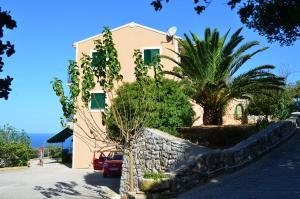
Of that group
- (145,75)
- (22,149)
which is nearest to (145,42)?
(22,149)

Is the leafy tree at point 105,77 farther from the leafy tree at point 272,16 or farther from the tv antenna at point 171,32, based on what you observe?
the tv antenna at point 171,32

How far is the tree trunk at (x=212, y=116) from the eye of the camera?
2231 cm

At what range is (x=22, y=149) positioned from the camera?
115 ft

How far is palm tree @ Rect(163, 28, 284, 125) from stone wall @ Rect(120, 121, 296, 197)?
3013mm

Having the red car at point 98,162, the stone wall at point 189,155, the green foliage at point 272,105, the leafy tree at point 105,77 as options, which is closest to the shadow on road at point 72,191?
the stone wall at point 189,155

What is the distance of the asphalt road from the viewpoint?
1067 centimetres

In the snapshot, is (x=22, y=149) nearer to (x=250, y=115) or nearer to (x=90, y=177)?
(x=90, y=177)

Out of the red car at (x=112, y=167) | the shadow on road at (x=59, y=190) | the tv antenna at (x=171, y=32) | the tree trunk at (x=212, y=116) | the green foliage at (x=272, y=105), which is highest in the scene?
the tv antenna at (x=171, y=32)

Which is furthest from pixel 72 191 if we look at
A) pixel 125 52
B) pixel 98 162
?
pixel 125 52


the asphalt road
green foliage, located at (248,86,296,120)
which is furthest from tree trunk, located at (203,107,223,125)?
the asphalt road

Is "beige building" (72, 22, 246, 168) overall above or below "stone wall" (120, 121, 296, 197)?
above

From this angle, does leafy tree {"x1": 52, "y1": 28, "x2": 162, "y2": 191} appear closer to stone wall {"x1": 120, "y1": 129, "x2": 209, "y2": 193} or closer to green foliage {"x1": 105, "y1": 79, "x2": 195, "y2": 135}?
stone wall {"x1": 120, "y1": 129, "x2": 209, "y2": 193}

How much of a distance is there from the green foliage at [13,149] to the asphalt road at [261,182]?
23.9 m

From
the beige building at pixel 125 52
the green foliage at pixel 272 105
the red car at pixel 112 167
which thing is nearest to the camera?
the red car at pixel 112 167
